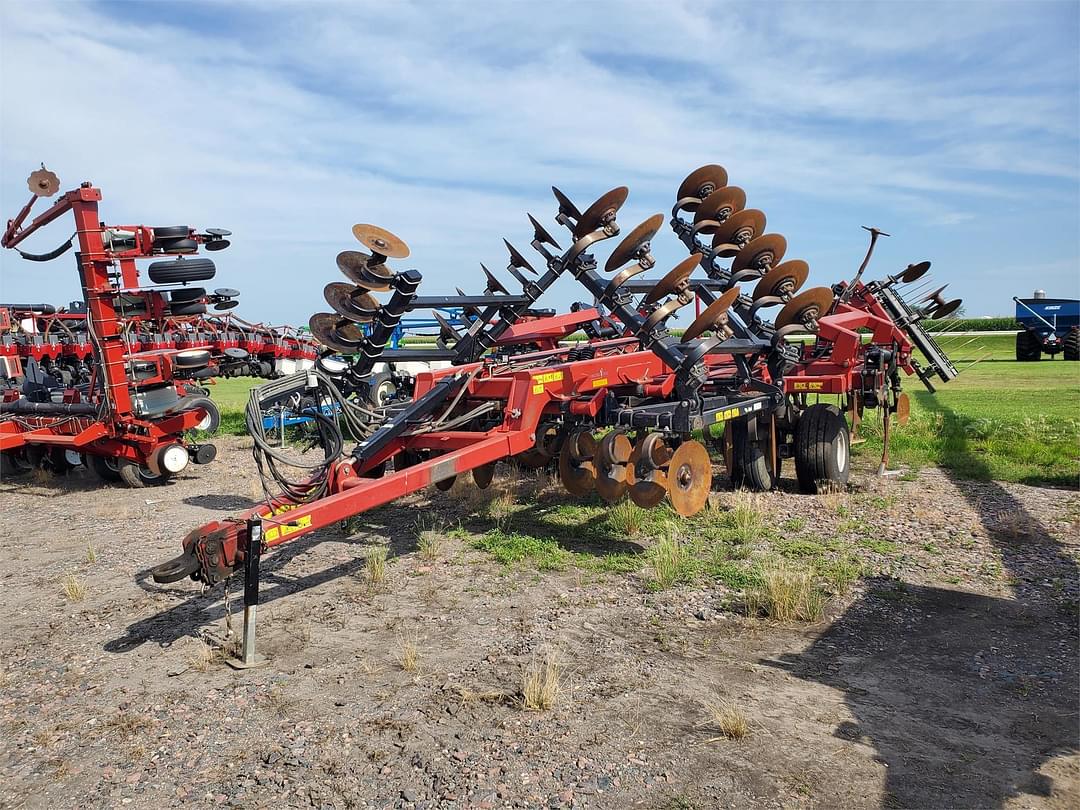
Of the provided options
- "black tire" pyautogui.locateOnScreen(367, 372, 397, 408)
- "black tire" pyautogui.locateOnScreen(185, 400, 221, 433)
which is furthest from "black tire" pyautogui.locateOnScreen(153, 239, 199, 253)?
"black tire" pyautogui.locateOnScreen(367, 372, 397, 408)

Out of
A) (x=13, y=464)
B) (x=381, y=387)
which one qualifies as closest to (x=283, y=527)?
(x=13, y=464)

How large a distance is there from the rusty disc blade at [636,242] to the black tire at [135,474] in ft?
22.2

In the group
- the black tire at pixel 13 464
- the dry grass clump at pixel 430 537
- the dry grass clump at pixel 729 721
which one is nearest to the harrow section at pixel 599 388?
the dry grass clump at pixel 430 537

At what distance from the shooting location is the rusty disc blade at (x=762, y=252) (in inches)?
339

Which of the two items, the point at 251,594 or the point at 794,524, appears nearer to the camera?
the point at 251,594

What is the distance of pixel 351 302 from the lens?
7.81 meters

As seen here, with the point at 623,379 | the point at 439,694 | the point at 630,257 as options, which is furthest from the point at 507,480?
the point at 439,694

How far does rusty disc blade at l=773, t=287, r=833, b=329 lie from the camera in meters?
8.19

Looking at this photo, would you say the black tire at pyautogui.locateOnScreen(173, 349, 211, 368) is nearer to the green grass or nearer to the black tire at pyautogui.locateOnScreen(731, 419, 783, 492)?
the black tire at pyautogui.locateOnScreen(731, 419, 783, 492)

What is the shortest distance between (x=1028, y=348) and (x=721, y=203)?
2699 centimetres

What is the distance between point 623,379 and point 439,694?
394cm

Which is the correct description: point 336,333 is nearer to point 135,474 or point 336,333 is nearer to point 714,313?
point 714,313

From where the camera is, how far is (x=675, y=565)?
20.4 ft

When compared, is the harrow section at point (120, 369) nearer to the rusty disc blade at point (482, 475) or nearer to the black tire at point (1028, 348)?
the rusty disc blade at point (482, 475)
